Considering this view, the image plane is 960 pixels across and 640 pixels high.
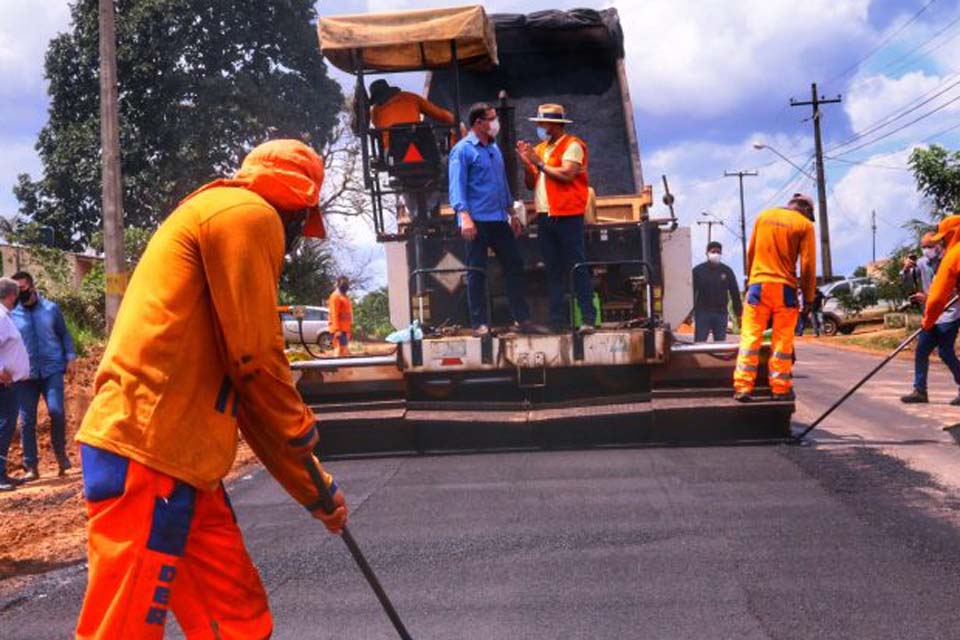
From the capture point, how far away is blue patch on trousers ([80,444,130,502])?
2.93 m

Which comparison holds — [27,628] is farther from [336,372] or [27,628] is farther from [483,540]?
[336,372]

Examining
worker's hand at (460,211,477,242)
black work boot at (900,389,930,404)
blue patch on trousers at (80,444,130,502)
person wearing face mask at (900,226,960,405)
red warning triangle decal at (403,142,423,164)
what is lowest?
black work boot at (900,389,930,404)

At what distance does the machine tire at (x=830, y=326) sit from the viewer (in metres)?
32.8

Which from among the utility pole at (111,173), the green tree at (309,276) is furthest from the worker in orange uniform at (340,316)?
the green tree at (309,276)

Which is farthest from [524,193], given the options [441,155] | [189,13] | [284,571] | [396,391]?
[189,13]

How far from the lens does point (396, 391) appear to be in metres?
9.31

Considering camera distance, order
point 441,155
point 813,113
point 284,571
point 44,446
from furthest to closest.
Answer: point 813,113 → point 44,446 → point 441,155 → point 284,571

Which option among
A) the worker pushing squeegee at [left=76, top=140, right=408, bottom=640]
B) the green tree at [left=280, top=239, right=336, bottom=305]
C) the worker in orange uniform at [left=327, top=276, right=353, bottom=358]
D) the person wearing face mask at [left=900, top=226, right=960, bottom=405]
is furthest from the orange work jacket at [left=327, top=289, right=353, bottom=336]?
the worker pushing squeegee at [left=76, top=140, right=408, bottom=640]

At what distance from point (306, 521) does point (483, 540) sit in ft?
4.19

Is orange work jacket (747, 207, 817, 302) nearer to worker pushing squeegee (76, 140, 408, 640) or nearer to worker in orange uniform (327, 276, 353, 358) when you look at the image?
worker pushing squeegee (76, 140, 408, 640)

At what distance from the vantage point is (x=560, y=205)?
9141 mm

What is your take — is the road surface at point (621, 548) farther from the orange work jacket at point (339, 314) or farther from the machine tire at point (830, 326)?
the machine tire at point (830, 326)

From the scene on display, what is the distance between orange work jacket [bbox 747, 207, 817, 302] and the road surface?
144 centimetres

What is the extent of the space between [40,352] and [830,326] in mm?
26670
